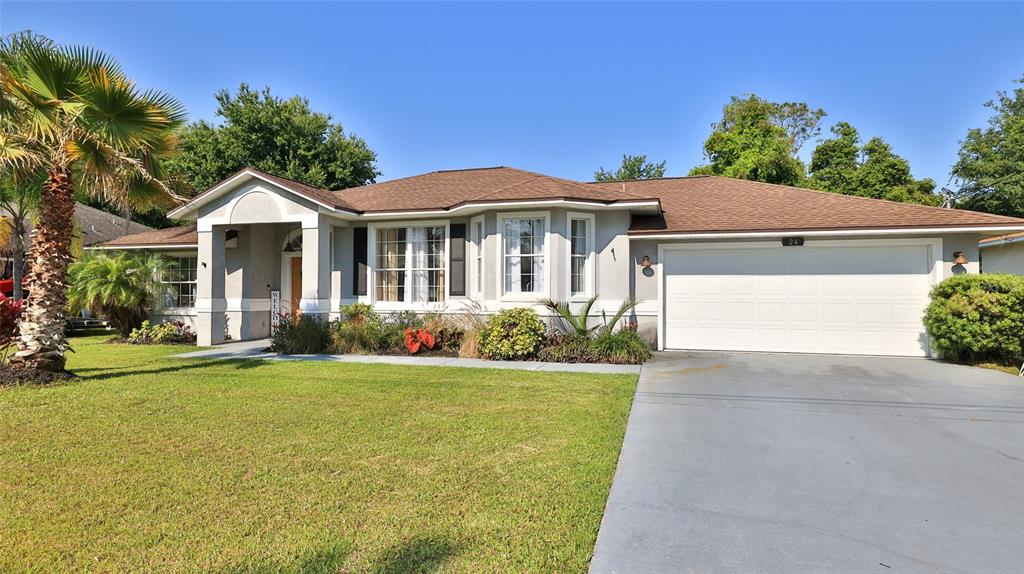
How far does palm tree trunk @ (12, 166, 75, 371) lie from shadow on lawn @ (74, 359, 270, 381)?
27.4 inches

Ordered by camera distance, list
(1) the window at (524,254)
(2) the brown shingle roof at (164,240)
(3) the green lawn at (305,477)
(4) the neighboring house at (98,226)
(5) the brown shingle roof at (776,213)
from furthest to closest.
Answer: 1. (4) the neighboring house at (98,226)
2. (2) the brown shingle roof at (164,240)
3. (1) the window at (524,254)
4. (5) the brown shingle roof at (776,213)
5. (3) the green lawn at (305,477)

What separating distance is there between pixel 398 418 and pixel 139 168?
709 centimetres

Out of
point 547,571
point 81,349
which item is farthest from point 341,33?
point 547,571

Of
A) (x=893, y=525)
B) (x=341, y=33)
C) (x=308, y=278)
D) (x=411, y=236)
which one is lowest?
(x=893, y=525)

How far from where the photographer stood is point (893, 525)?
10.8ft

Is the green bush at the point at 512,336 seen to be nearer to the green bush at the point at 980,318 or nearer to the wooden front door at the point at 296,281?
the wooden front door at the point at 296,281

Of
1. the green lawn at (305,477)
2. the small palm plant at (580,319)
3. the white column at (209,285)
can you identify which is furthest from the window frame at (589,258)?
the white column at (209,285)

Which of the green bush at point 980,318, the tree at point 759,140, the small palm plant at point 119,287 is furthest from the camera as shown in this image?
the tree at point 759,140

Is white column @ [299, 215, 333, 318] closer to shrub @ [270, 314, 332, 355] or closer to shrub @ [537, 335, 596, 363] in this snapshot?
shrub @ [270, 314, 332, 355]

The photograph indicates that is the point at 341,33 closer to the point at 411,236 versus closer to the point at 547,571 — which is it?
the point at 411,236

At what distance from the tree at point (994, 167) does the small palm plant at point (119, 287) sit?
35.1m

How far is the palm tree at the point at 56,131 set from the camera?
7.52m

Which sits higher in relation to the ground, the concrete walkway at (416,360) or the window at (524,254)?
the window at (524,254)

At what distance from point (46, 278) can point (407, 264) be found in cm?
692
